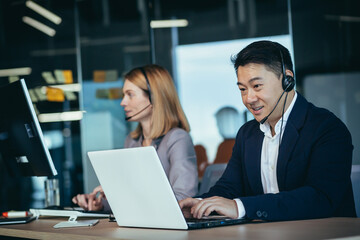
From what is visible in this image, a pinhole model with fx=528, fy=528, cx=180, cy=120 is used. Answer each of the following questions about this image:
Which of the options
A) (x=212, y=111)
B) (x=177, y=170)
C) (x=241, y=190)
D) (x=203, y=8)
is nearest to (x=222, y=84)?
(x=212, y=111)

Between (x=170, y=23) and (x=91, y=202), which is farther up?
(x=170, y=23)

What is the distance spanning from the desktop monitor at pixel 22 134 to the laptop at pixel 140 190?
506 millimetres

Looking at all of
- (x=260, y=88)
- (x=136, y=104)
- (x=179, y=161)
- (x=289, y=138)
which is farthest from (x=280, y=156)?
(x=136, y=104)

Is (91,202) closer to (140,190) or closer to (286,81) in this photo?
(140,190)

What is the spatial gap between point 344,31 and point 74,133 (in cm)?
276

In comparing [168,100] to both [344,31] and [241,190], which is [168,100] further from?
[344,31]

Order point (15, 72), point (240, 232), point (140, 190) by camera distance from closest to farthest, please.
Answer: point (240, 232) → point (140, 190) → point (15, 72)

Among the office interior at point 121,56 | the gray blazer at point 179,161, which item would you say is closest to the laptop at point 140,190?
the gray blazer at point 179,161

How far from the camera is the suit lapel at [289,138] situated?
206cm

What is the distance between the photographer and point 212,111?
5.41 metres

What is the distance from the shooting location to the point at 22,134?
232cm

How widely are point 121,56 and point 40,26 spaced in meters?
0.86

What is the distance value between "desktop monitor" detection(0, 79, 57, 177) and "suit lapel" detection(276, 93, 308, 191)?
96 centimetres

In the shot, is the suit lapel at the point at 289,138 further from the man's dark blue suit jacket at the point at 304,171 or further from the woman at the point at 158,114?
the woman at the point at 158,114
